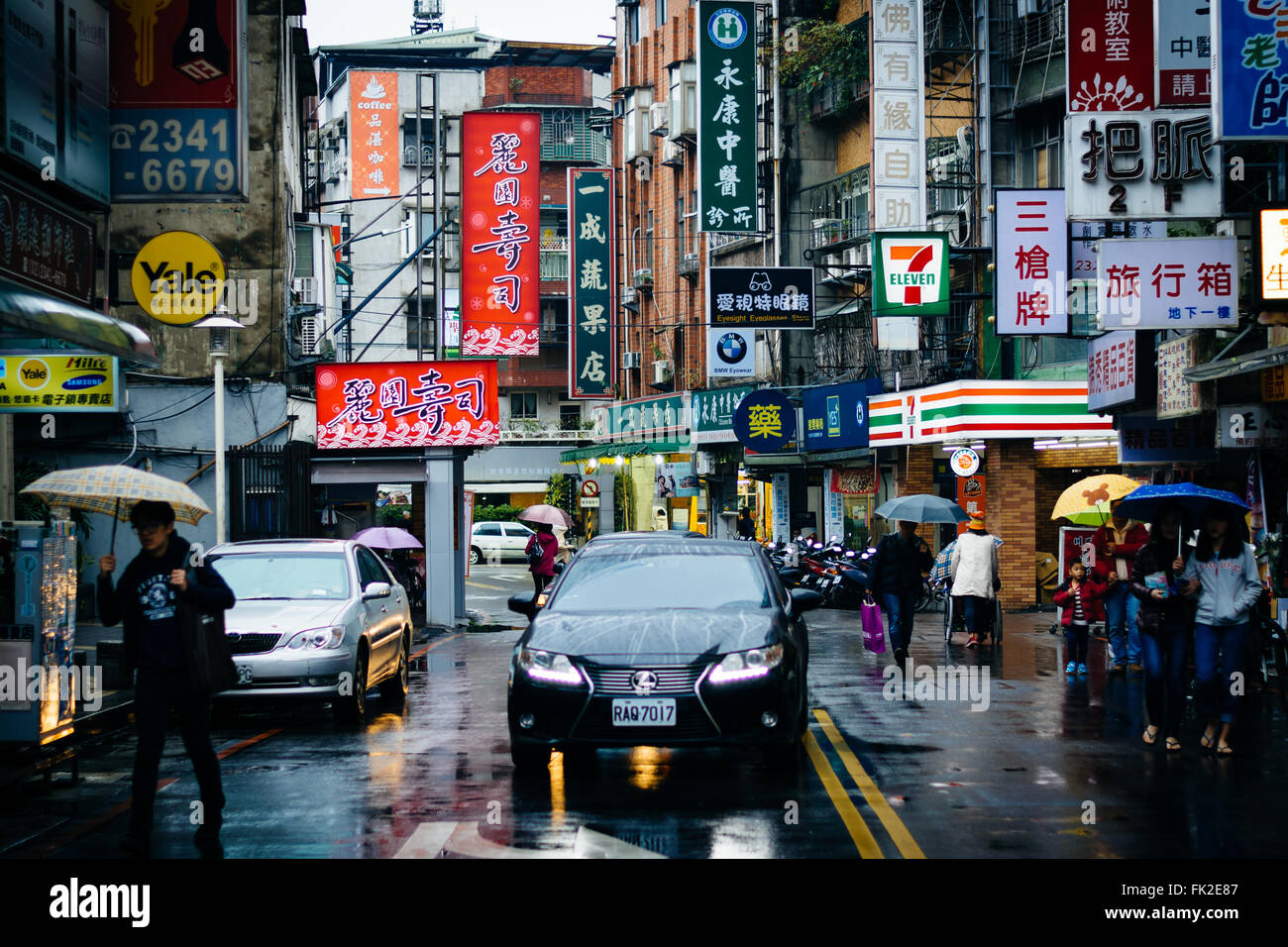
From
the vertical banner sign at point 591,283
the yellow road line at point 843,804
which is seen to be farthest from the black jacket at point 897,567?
the vertical banner sign at point 591,283

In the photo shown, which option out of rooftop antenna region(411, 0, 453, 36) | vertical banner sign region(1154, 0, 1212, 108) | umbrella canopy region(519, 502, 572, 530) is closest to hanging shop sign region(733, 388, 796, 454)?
Answer: umbrella canopy region(519, 502, 572, 530)

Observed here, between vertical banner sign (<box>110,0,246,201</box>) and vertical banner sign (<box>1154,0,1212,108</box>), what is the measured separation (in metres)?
9.15

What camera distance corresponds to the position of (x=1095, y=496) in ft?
68.9

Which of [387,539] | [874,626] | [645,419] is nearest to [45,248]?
[874,626]

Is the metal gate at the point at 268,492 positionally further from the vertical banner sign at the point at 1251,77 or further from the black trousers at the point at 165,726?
the vertical banner sign at the point at 1251,77

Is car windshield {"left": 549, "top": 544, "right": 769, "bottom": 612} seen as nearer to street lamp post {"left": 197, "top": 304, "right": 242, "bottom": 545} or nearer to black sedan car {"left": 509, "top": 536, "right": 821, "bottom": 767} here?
black sedan car {"left": 509, "top": 536, "right": 821, "bottom": 767}

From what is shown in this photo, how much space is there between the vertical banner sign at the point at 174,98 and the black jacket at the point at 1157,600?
8115 millimetres

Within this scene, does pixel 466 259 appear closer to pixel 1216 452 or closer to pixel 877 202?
pixel 877 202

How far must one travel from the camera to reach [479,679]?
17031mm

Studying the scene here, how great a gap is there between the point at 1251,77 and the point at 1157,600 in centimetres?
452

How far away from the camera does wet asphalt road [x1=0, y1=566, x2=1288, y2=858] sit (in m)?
7.83

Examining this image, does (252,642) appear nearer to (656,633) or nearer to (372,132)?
(656,633)

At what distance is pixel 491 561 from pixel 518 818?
151 ft

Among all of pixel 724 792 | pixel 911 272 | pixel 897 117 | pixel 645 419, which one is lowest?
pixel 724 792
